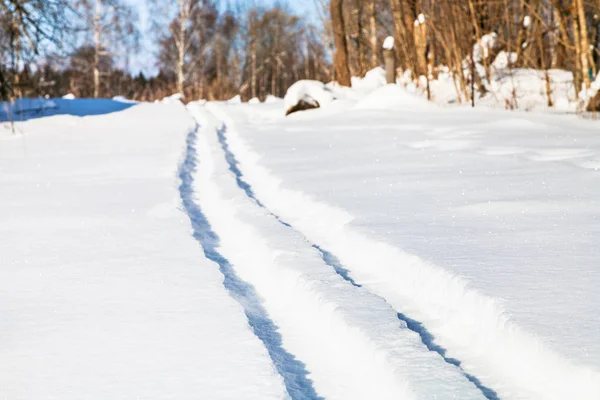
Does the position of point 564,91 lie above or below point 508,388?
above

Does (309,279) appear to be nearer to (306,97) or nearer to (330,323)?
(330,323)

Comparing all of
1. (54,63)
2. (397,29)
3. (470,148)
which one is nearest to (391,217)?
(470,148)

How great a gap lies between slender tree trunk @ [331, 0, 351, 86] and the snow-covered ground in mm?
A: 12126

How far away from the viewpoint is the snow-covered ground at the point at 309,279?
2076 millimetres

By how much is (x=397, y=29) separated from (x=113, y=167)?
30.7 ft

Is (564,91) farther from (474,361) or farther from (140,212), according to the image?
(474,361)

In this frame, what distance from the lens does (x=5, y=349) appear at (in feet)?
7.52

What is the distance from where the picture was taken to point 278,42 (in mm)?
51719

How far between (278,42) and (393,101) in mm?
40523

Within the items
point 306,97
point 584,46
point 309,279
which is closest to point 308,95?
point 306,97

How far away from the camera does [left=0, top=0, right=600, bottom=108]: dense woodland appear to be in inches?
352

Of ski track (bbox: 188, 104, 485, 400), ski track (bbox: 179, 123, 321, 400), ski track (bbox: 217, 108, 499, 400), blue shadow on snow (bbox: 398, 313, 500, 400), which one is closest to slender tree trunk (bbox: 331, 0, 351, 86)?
ski track (bbox: 217, 108, 499, 400)

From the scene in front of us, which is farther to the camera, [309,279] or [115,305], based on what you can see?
[309,279]

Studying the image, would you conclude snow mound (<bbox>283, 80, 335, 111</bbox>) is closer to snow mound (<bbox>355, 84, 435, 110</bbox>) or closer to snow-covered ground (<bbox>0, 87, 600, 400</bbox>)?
snow mound (<bbox>355, 84, 435, 110</bbox>)
